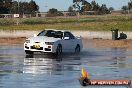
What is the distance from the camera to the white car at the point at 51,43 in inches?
1000

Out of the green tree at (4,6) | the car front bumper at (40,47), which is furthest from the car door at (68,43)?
the green tree at (4,6)

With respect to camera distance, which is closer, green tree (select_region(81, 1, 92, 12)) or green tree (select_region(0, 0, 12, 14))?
green tree (select_region(0, 0, 12, 14))

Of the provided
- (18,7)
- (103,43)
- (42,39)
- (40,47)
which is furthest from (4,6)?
(40,47)

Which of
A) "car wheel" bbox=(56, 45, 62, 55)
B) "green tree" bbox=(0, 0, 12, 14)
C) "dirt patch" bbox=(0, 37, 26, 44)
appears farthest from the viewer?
"green tree" bbox=(0, 0, 12, 14)

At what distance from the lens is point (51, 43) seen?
1001 inches

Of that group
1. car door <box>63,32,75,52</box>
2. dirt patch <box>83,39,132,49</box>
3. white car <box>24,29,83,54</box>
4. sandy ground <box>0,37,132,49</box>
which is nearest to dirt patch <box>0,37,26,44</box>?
sandy ground <box>0,37,132,49</box>

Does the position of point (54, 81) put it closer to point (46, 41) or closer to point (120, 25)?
point (46, 41)

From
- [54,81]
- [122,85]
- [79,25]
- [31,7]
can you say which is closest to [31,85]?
[54,81]

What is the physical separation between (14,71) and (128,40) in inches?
905

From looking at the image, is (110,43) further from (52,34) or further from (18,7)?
(18,7)

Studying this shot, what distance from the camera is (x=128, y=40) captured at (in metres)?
39.6

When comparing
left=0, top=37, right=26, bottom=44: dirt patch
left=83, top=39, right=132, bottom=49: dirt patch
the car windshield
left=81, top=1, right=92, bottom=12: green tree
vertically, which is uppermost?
the car windshield

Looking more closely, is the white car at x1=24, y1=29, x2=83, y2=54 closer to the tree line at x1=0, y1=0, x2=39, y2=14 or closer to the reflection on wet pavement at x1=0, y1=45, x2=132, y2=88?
the reflection on wet pavement at x1=0, y1=45, x2=132, y2=88

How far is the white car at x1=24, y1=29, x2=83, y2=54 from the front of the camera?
83.4ft
